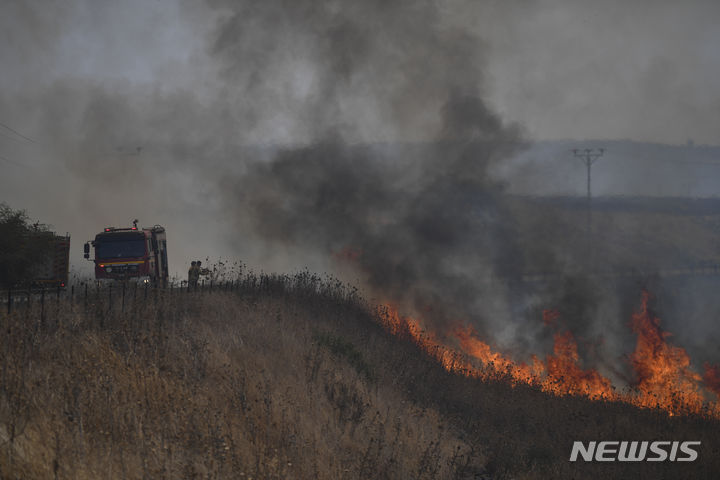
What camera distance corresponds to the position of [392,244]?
80.5 feet

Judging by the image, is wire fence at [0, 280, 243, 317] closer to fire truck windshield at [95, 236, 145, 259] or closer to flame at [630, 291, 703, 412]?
fire truck windshield at [95, 236, 145, 259]

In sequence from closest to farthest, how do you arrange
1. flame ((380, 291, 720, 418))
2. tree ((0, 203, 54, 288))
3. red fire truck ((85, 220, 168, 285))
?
flame ((380, 291, 720, 418)) < red fire truck ((85, 220, 168, 285)) < tree ((0, 203, 54, 288))

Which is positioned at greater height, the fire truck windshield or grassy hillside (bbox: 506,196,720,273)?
grassy hillside (bbox: 506,196,720,273)

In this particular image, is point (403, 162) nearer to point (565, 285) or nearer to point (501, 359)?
point (501, 359)

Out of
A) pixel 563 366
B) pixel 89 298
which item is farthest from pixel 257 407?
pixel 563 366

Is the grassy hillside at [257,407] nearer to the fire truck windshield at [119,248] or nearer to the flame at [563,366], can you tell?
the flame at [563,366]

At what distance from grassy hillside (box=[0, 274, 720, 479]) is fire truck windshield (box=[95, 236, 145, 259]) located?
20.3 feet

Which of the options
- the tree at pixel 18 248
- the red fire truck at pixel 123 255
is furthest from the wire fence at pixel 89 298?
the tree at pixel 18 248

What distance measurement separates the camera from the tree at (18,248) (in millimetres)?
20281

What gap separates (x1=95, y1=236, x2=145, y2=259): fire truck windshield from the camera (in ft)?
64.5

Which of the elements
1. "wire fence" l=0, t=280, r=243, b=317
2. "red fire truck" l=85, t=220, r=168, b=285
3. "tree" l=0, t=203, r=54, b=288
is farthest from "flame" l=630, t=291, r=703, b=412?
"tree" l=0, t=203, r=54, b=288

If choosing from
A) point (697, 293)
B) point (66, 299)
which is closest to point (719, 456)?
point (66, 299)

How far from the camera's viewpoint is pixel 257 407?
8.32 metres

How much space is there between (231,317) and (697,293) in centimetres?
3770
